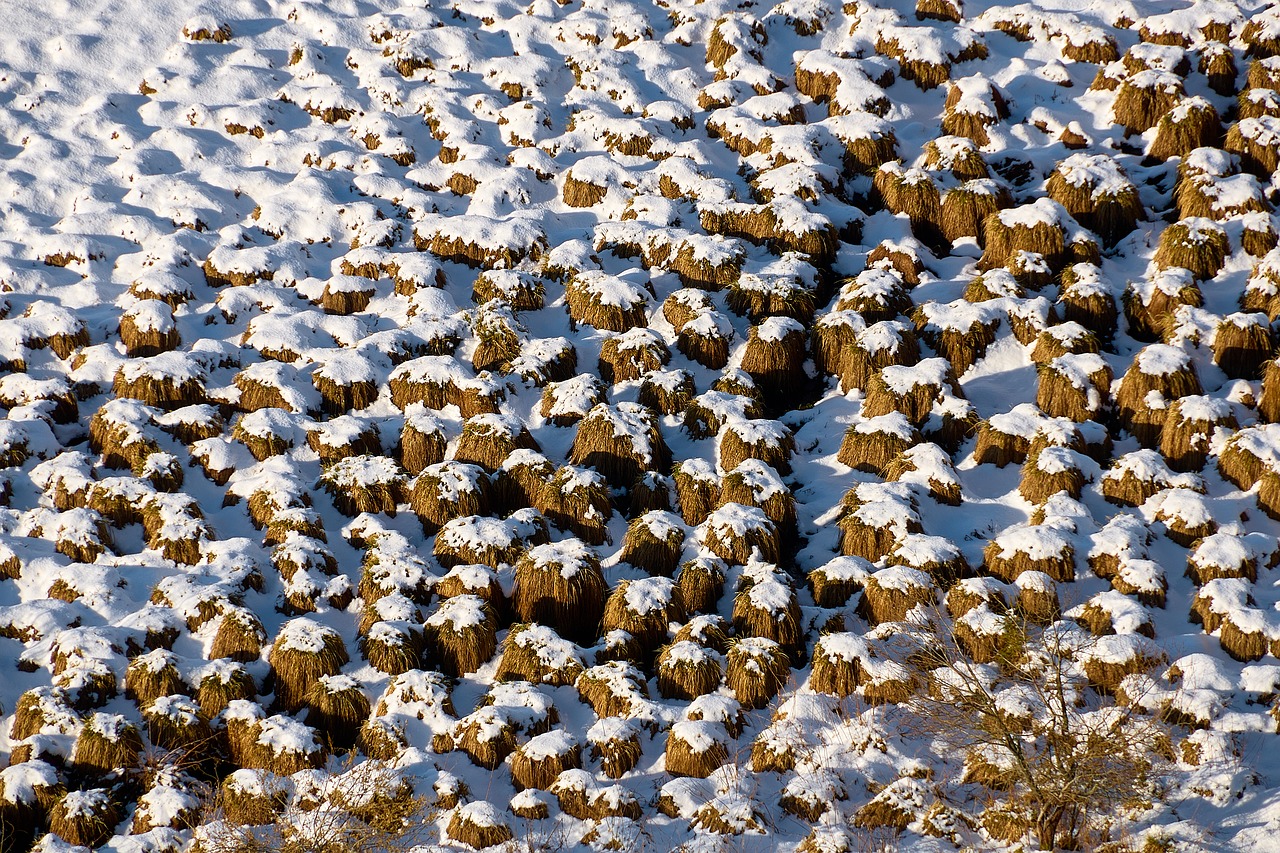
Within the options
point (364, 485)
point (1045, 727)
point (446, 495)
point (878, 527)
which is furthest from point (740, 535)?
point (364, 485)

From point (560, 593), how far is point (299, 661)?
3117 millimetres

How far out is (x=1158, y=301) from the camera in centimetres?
1533

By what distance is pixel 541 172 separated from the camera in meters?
19.1

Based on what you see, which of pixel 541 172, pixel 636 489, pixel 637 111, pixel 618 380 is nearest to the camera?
pixel 636 489

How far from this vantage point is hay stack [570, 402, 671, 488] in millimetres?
14047

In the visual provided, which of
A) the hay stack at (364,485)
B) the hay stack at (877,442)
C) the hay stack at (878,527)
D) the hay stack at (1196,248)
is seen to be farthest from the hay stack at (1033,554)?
the hay stack at (364,485)

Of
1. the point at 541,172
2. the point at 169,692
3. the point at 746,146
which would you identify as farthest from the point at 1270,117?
the point at 169,692

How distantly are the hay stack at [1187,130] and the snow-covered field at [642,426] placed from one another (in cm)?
8

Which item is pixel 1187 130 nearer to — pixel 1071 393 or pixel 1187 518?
pixel 1071 393

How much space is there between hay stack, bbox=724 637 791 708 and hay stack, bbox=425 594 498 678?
9.44ft

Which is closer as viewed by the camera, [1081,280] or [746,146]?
[1081,280]

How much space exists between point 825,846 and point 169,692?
24.2 ft

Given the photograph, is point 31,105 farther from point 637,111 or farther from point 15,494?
point 637,111

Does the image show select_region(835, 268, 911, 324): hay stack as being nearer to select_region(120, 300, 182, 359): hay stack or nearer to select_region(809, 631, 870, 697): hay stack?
select_region(809, 631, 870, 697): hay stack
